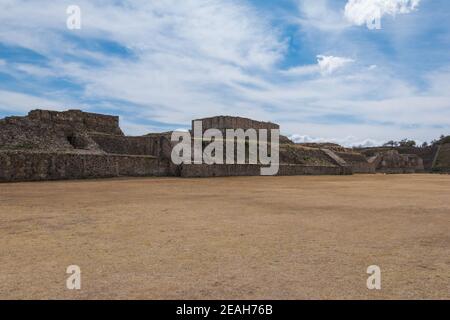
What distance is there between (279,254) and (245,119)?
3496 cm

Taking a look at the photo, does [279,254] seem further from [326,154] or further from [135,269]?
[326,154]

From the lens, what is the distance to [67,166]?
56.8 ft

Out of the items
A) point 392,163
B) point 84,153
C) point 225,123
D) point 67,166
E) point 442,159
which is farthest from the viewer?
point 442,159

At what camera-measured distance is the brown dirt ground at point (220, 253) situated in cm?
304

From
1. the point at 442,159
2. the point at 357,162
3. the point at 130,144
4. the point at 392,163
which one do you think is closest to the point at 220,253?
the point at 130,144

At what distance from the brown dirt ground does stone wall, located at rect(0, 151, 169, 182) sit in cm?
902

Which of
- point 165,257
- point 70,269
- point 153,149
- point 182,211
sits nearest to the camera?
point 70,269

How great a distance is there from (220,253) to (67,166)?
15123 mm

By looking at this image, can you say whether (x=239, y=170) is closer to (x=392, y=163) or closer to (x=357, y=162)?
(x=357, y=162)

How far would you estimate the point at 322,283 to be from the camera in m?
3.21

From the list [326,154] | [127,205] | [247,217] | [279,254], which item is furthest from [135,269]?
[326,154]

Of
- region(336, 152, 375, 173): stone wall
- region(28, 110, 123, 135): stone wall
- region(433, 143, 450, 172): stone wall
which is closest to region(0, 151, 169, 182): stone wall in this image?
region(28, 110, 123, 135): stone wall

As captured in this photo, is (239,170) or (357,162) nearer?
(239,170)

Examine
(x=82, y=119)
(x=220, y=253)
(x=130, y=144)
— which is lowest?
(x=220, y=253)
